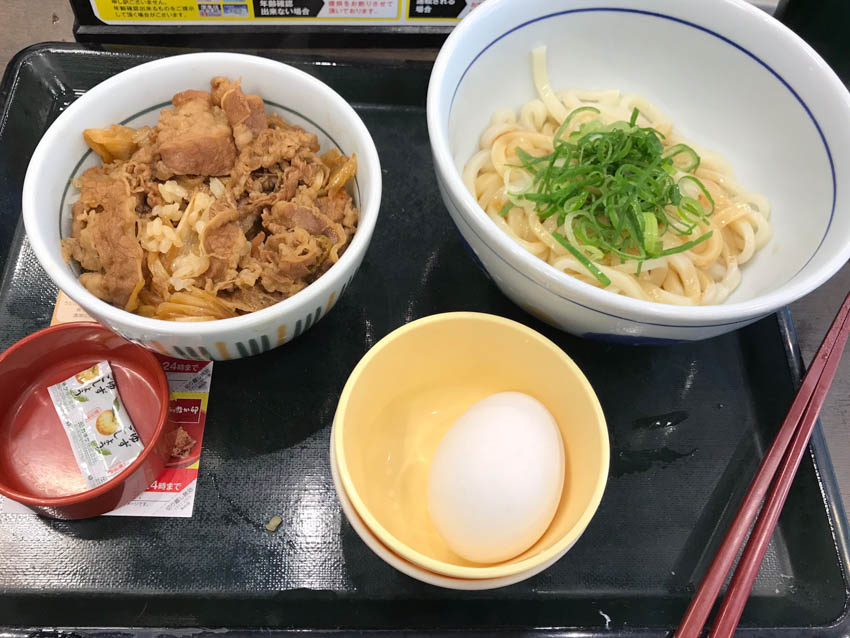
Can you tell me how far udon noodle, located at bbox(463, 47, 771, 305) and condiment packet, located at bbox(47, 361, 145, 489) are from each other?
0.82 m

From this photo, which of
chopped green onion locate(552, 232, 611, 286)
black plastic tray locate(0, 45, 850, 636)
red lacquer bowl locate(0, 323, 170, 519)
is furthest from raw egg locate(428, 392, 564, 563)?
red lacquer bowl locate(0, 323, 170, 519)

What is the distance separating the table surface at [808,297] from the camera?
5.26 ft

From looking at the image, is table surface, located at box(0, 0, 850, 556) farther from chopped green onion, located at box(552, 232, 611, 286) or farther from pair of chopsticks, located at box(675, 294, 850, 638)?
chopped green onion, located at box(552, 232, 611, 286)

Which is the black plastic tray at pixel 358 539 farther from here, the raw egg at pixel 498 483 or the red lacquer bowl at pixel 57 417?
the raw egg at pixel 498 483

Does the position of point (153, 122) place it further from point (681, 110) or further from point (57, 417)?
point (681, 110)

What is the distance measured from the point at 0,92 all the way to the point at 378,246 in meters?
0.95

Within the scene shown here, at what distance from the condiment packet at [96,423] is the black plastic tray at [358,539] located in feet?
0.36

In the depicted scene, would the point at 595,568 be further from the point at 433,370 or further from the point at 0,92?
the point at 0,92

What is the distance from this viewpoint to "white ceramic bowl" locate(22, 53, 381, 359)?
1068mm

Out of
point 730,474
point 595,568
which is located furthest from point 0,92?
point 730,474

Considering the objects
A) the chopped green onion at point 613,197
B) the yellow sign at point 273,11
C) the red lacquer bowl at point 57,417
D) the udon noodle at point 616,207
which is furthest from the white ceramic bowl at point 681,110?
the red lacquer bowl at point 57,417

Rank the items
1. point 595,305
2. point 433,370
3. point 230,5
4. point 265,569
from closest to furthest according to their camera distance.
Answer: point 595,305 → point 265,569 → point 433,370 → point 230,5

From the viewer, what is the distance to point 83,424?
47.7 inches

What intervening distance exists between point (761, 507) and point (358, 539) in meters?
0.75
